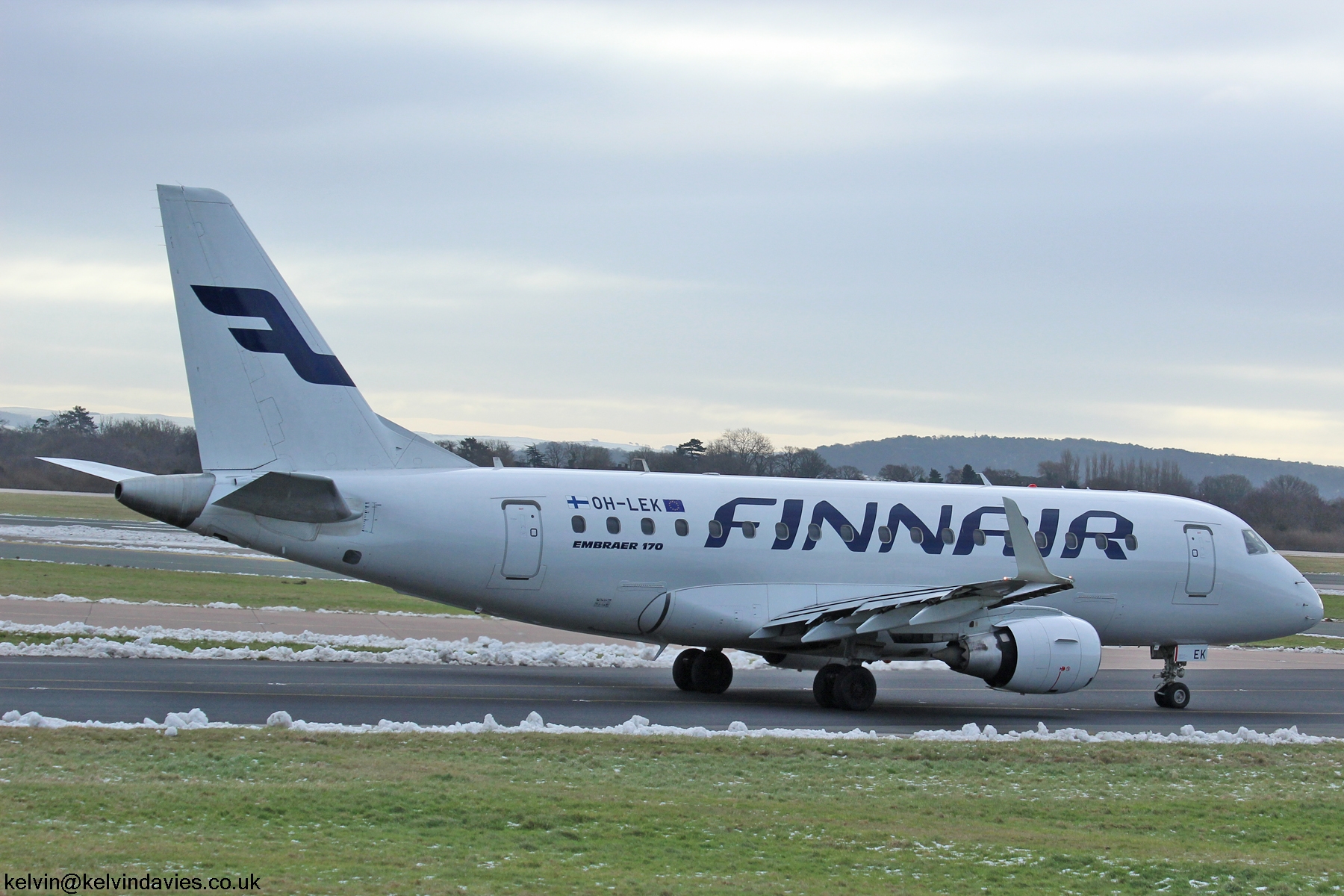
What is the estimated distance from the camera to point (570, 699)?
21266mm

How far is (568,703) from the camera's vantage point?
2058 cm

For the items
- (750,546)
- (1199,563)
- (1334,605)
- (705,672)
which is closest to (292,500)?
(750,546)

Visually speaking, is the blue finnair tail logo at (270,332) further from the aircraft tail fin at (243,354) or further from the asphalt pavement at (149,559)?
the asphalt pavement at (149,559)

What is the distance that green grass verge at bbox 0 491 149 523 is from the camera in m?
83.2

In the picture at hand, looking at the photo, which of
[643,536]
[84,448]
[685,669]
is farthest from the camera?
[84,448]

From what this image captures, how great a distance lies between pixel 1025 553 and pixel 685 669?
21.2 feet

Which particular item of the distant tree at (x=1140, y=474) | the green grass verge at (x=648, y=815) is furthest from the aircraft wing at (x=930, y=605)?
the distant tree at (x=1140, y=474)

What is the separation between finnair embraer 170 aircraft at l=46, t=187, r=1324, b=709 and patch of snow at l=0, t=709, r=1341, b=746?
107 inches

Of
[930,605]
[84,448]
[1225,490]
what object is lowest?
[930,605]

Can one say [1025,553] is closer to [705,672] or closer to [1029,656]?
[1029,656]

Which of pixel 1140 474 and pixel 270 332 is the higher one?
pixel 1140 474

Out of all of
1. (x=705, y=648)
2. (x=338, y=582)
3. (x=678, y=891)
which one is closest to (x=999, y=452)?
(x=338, y=582)

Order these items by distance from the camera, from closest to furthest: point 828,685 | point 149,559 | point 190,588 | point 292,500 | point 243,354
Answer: point 292,500 → point 243,354 → point 828,685 → point 190,588 → point 149,559

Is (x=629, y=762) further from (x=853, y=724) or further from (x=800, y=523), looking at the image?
(x=800, y=523)
